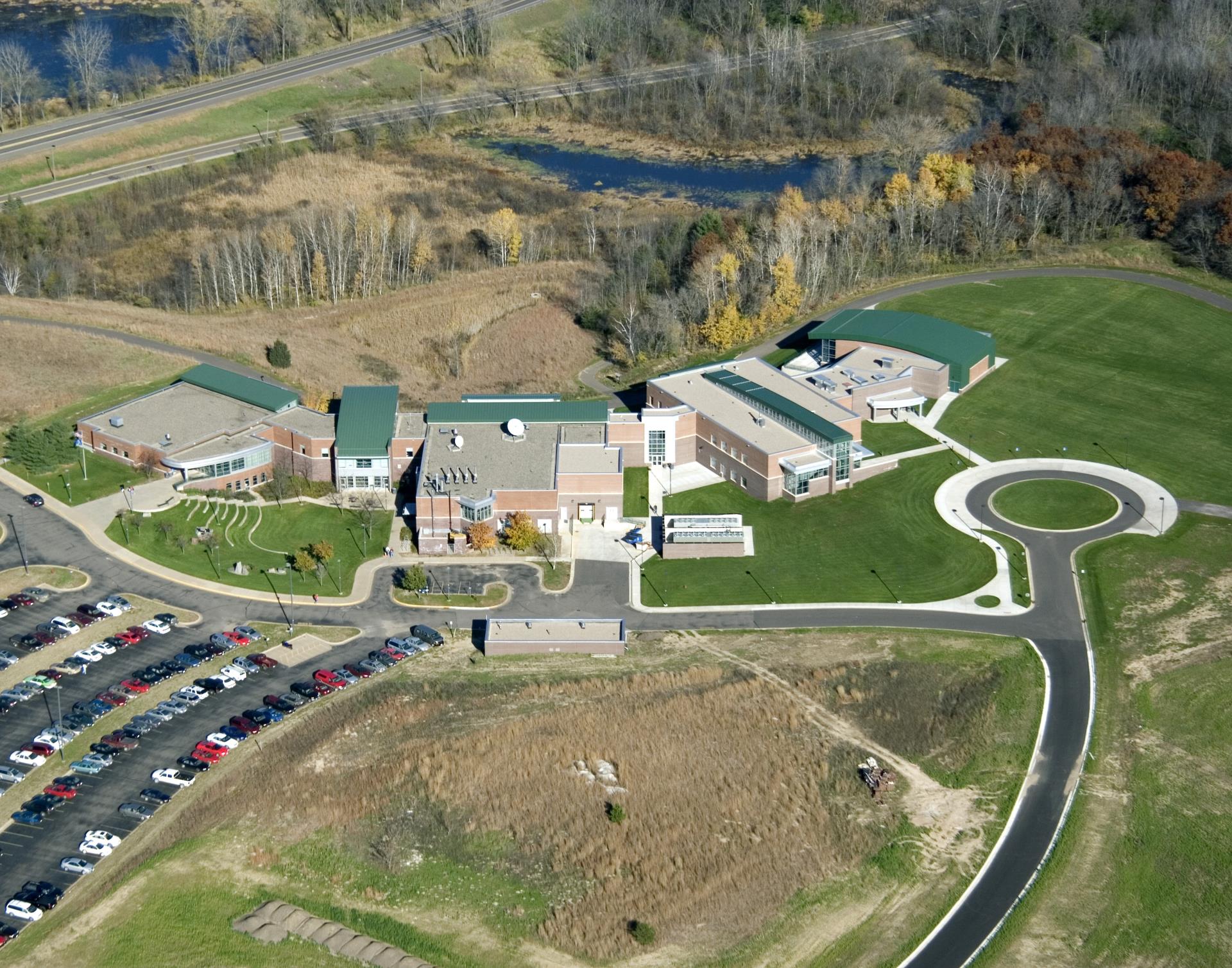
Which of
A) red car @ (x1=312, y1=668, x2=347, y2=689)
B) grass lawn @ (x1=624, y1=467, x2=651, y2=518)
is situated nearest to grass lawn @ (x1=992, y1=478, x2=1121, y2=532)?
grass lawn @ (x1=624, y1=467, x2=651, y2=518)

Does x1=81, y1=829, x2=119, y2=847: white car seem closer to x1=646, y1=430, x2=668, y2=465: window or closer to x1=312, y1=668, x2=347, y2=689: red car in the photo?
x1=312, y1=668, x2=347, y2=689: red car

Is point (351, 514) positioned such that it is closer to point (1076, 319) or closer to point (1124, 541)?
point (1124, 541)

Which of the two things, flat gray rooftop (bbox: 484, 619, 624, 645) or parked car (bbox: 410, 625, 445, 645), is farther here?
parked car (bbox: 410, 625, 445, 645)

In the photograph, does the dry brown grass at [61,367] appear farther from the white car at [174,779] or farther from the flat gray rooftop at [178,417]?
the white car at [174,779]

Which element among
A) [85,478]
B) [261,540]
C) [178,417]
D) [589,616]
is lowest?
[589,616]

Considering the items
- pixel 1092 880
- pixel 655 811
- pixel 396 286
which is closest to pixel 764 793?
pixel 655 811

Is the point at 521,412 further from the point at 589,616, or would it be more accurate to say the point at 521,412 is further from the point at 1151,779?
the point at 1151,779

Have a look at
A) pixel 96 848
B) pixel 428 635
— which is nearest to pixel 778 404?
pixel 428 635
